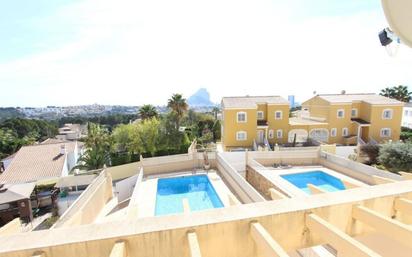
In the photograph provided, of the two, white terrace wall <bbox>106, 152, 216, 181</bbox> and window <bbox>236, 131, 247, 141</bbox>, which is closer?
white terrace wall <bbox>106, 152, 216, 181</bbox>

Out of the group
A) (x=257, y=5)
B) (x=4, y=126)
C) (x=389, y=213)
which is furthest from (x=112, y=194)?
(x=4, y=126)

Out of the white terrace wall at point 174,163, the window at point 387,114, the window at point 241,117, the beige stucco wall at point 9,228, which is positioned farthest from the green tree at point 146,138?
the window at point 387,114

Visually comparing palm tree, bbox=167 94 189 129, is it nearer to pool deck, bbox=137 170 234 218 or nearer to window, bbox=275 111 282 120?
window, bbox=275 111 282 120

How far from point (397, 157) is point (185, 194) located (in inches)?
654

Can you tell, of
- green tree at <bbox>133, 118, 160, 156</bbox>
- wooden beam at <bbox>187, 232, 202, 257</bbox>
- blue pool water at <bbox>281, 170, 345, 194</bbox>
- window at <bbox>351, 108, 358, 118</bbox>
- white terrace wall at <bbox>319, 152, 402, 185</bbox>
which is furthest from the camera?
window at <bbox>351, 108, 358, 118</bbox>

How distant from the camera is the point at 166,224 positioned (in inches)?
99.8

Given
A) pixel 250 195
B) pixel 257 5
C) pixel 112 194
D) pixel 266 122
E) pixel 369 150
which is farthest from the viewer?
pixel 266 122

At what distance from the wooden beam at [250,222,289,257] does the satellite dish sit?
2828 millimetres

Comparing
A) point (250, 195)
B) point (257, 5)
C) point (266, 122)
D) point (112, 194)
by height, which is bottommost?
point (112, 194)

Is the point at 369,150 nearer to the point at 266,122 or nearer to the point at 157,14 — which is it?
the point at 266,122

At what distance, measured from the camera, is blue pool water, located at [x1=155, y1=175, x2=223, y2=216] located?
13.9 meters

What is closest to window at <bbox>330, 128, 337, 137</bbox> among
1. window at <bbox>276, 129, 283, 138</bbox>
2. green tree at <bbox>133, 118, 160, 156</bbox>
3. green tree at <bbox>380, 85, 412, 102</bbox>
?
window at <bbox>276, 129, 283, 138</bbox>

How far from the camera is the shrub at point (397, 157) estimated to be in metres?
16.3

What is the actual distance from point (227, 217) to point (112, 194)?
57.8ft
